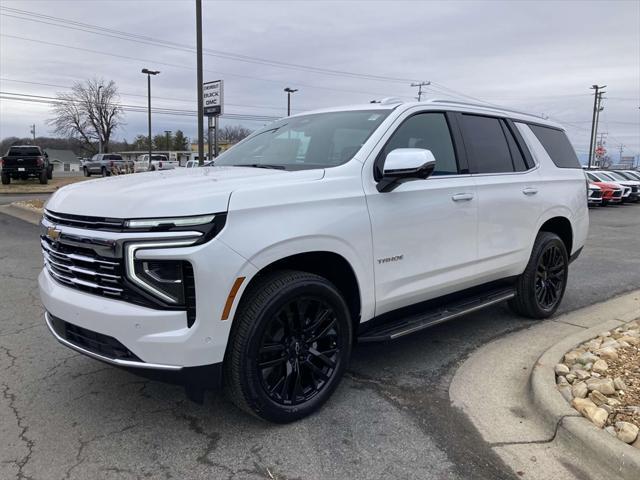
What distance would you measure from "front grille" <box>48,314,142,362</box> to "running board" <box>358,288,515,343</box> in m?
1.54

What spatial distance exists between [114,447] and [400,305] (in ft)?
6.68

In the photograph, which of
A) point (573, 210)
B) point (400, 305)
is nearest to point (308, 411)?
point (400, 305)

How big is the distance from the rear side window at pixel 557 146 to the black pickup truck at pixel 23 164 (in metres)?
26.7

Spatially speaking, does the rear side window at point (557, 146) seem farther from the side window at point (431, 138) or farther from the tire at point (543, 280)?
the side window at point (431, 138)

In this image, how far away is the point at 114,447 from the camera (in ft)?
9.64

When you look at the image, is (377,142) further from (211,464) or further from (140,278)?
(211,464)

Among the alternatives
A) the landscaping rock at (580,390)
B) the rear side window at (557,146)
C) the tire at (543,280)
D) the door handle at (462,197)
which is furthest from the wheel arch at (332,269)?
the rear side window at (557,146)

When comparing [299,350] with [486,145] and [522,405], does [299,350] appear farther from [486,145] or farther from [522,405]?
[486,145]

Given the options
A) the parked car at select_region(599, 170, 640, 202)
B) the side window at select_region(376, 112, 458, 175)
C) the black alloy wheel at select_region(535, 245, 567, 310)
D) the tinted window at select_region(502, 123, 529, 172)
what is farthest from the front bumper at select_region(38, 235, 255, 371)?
the parked car at select_region(599, 170, 640, 202)

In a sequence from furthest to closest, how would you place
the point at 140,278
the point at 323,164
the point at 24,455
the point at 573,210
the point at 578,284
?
the point at 578,284 → the point at 573,210 → the point at 323,164 → the point at 24,455 → the point at 140,278

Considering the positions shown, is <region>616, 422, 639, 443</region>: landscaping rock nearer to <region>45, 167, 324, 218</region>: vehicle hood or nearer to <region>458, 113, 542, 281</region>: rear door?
<region>458, 113, 542, 281</region>: rear door

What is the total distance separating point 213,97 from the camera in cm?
1623

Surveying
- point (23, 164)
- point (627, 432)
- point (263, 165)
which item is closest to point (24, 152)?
point (23, 164)

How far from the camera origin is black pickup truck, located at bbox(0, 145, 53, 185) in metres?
26.3
